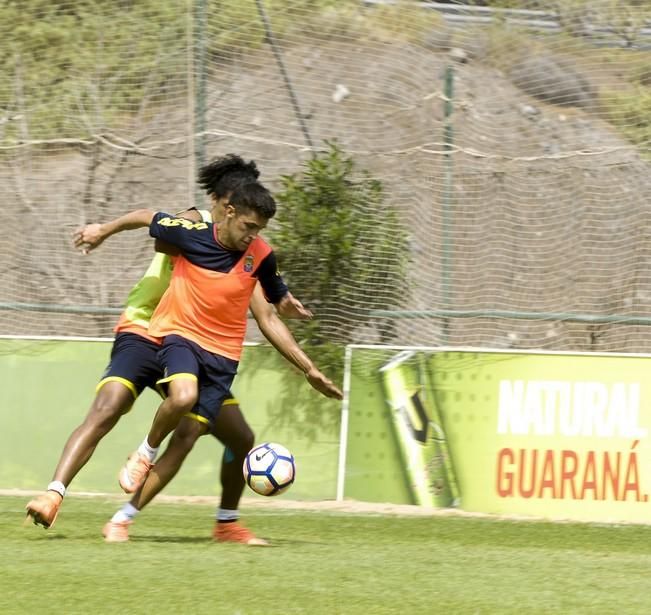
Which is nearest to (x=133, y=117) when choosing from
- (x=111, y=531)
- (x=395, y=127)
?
(x=395, y=127)

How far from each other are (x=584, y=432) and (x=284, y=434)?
245 centimetres

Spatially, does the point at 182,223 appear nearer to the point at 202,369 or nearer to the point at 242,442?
the point at 202,369

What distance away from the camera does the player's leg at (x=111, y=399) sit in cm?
666

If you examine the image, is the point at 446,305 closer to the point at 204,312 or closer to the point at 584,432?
the point at 584,432

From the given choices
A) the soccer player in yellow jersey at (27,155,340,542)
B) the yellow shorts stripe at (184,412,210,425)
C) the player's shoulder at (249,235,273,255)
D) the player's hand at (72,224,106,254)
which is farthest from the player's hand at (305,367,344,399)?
the player's hand at (72,224,106,254)

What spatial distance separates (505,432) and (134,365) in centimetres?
369

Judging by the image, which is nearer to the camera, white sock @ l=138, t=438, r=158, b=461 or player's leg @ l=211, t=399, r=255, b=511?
white sock @ l=138, t=438, r=158, b=461

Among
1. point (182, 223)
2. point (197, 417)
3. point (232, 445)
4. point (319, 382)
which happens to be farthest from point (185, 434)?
point (182, 223)

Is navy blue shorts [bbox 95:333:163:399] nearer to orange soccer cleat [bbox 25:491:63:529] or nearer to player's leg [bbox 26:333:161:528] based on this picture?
player's leg [bbox 26:333:161:528]

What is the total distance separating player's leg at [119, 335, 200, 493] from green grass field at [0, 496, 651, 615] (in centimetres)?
39

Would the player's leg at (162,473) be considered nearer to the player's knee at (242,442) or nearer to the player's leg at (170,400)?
the player's leg at (170,400)

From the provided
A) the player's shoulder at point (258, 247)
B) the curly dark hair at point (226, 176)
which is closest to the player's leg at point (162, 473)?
the player's shoulder at point (258, 247)

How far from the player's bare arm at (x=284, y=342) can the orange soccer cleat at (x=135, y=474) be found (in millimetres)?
1014

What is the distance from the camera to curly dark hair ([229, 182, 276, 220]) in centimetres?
670
